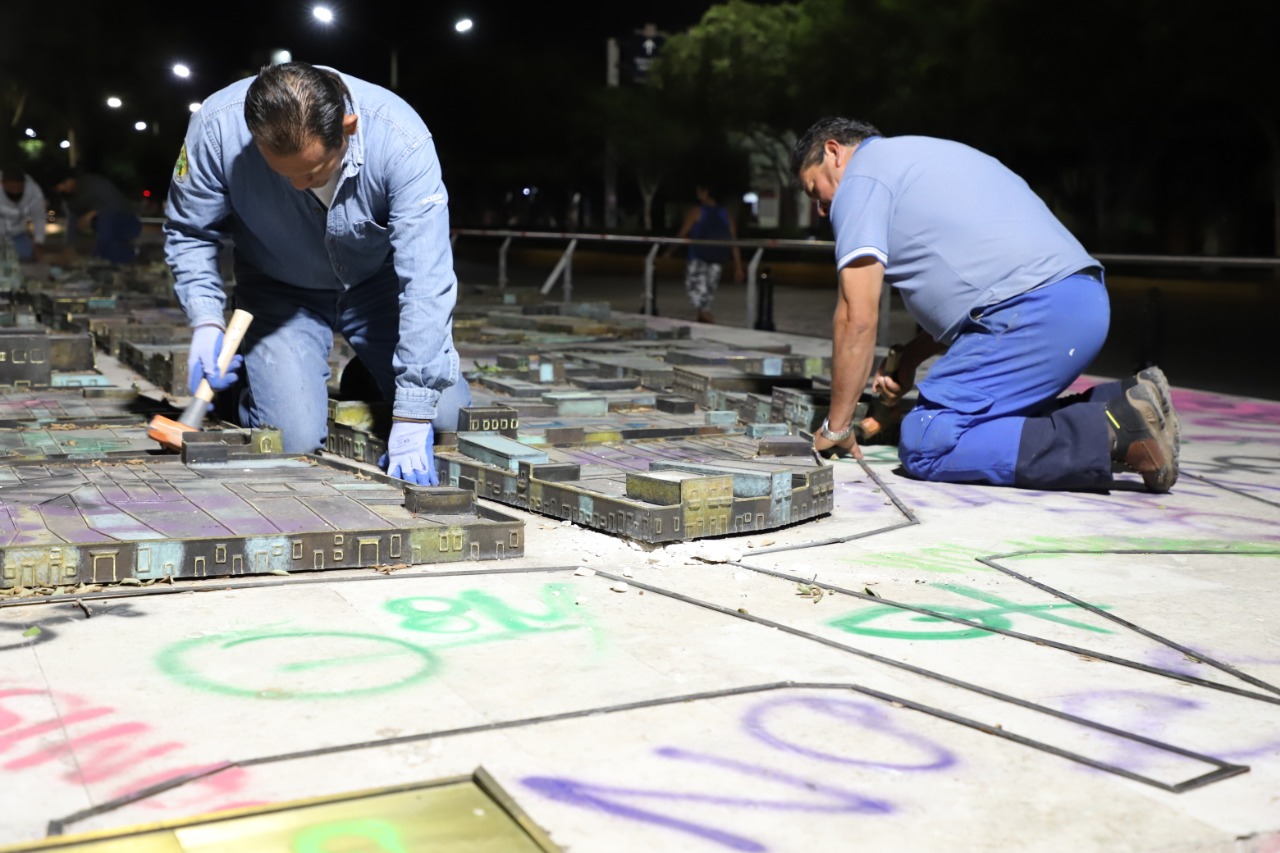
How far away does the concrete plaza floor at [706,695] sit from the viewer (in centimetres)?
244

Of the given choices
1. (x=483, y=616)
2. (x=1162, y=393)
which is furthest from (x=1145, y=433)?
(x=483, y=616)

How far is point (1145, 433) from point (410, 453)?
2.72m

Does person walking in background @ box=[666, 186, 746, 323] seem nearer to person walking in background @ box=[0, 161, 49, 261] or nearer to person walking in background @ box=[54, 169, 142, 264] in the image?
person walking in background @ box=[54, 169, 142, 264]

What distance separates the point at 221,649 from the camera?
3.21 m

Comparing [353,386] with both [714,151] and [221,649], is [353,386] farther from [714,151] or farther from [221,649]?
[714,151]

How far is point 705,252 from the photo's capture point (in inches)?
606

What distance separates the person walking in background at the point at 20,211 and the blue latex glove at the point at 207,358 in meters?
14.3

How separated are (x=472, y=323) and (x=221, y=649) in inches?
341

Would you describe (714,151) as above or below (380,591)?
above

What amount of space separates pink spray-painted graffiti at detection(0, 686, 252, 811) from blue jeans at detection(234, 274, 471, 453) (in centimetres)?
291

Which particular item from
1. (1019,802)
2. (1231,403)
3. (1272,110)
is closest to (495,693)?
(1019,802)

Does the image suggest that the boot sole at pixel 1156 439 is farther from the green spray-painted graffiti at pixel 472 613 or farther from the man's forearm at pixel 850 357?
the green spray-painted graffiti at pixel 472 613

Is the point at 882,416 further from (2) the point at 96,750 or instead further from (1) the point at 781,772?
(2) the point at 96,750

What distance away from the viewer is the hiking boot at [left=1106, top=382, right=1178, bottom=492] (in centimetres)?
536
